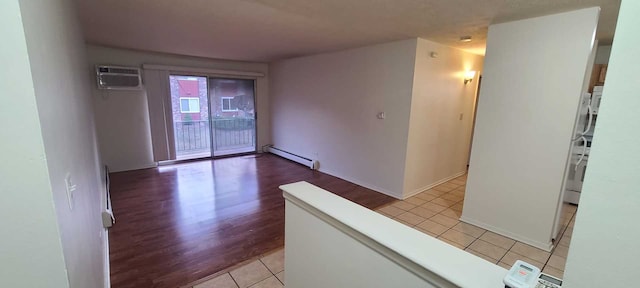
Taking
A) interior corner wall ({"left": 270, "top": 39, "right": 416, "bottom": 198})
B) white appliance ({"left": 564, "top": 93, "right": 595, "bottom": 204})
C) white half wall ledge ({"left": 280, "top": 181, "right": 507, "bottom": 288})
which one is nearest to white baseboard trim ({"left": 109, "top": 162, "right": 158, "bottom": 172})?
interior corner wall ({"left": 270, "top": 39, "right": 416, "bottom": 198})

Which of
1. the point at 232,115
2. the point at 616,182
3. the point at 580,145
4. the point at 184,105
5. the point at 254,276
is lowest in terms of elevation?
the point at 254,276

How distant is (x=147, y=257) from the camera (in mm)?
2295

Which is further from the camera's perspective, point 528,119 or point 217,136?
point 217,136

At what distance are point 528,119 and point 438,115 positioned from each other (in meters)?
1.49

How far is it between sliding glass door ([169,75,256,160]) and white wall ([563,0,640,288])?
6.10 meters

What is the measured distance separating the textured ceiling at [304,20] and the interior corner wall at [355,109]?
0.38 m

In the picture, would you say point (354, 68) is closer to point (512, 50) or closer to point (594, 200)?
point (512, 50)

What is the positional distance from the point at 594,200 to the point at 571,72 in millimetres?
2519

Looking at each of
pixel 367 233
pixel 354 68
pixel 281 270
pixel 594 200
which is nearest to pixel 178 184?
pixel 281 270

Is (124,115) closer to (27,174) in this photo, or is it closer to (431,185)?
(27,174)

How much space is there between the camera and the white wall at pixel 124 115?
4.44 m

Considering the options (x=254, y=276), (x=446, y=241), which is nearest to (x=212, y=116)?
(x=254, y=276)

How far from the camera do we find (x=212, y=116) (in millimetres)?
5832

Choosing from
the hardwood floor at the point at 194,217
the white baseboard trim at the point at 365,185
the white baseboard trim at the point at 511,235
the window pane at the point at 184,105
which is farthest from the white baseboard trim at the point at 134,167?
the white baseboard trim at the point at 511,235
